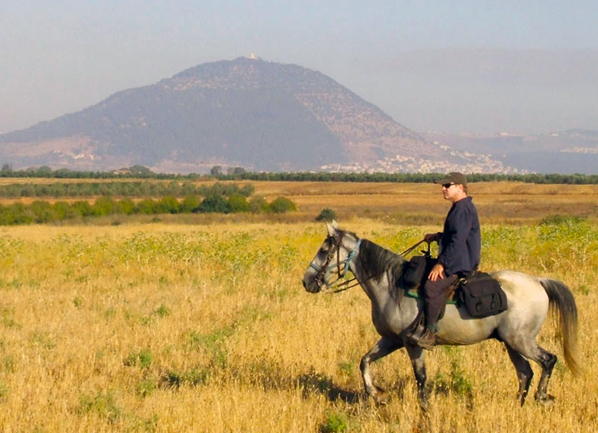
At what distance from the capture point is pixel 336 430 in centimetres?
833

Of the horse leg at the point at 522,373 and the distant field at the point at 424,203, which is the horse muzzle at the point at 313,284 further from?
the distant field at the point at 424,203

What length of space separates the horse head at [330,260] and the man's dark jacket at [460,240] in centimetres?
118

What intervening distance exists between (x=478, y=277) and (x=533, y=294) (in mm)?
697

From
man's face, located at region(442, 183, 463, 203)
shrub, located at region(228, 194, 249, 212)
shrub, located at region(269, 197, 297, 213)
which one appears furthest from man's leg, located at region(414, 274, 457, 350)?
shrub, located at region(228, 194, 249, 212)

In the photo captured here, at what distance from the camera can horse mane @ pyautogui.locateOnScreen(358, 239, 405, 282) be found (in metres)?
9.16

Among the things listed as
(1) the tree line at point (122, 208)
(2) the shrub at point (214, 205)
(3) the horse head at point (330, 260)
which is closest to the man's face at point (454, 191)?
(3) the horse head at point (330, 260)

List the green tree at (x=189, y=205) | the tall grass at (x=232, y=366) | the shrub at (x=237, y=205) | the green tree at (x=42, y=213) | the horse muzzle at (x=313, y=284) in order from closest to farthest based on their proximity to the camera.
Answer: the tall grass at (x=232, y=366)
the horse muzzle at (x=313, y=284)
the green tree at (x=42, y=213)
the green tree at (x=189, y=205)
the shrub at (x=237, y=205)

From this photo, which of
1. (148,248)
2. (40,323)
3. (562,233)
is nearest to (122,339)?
(40,323)

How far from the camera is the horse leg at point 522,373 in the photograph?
29.6ft

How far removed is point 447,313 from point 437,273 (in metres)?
0.57

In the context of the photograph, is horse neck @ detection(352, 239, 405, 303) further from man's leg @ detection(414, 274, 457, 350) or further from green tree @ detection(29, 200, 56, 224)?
green tree @ detection(29, 200, 56, 224)

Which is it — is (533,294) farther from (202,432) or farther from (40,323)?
(40,323)

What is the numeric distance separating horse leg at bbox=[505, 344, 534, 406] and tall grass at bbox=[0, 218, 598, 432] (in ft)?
0.83

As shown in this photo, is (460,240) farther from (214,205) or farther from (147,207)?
(214,205)
